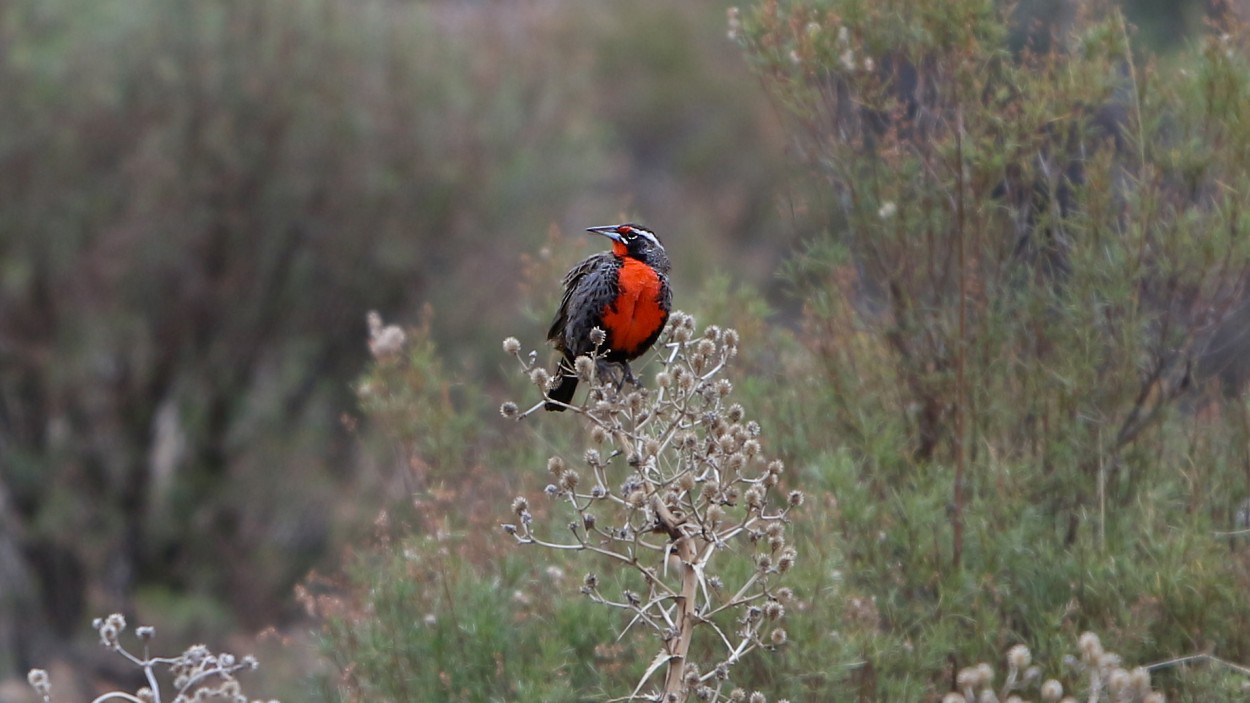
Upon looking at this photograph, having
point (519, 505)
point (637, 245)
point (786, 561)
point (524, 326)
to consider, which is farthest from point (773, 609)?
point (524, 326)

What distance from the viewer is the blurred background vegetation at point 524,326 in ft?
20.0

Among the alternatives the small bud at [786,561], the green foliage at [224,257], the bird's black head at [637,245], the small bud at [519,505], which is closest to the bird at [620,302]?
the bird's black head at [637,245]

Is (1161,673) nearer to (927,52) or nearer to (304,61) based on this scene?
(927,52)

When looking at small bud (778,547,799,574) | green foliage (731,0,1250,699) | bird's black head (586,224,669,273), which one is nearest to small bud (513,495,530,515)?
small bud (778,547,799,574)

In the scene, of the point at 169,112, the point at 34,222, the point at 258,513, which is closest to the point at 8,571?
the point at 258,513

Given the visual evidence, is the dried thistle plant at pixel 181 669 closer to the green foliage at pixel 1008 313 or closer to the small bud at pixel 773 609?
the small bud at pixel 773 609

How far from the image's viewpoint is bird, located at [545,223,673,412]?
216 inches

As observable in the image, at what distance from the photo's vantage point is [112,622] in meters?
4.25

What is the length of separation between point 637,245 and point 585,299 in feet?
1.07

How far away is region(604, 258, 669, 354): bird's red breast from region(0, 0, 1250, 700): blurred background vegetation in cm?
97

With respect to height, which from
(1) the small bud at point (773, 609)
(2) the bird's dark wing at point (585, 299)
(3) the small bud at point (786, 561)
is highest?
(2) the bird's dark wing at point (585, 299)

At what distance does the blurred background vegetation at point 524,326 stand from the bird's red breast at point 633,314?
0.97 m

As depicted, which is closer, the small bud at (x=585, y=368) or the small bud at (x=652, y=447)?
the small bud at (x=652, y=447)

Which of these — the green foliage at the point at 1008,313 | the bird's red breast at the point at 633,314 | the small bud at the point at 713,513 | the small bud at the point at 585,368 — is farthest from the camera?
the green foliage at the point at 1008,313
